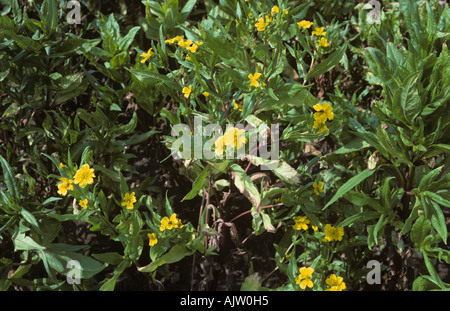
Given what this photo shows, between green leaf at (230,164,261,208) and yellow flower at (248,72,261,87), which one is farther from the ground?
yellow flower at (248,72,261,87)

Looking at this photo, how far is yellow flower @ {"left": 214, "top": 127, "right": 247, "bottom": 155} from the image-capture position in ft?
3.96

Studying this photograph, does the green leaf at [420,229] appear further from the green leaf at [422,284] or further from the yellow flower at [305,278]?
the yellow flower at [305,278]

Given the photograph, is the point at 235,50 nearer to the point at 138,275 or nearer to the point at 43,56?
the point at 43,56

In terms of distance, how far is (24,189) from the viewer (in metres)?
1.51

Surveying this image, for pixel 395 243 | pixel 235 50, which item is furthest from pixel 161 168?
pixel 395 243

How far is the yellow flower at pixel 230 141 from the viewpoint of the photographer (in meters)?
1.21

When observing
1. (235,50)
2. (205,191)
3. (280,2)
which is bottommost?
(205,191)

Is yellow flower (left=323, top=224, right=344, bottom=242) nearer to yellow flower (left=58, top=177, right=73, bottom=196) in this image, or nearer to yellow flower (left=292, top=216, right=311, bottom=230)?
yellow flower (left=292, top=216, right=311, bottom=230)

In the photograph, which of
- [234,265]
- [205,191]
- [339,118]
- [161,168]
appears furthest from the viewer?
[161,168]

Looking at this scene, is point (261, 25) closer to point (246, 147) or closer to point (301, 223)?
point (246, 147)

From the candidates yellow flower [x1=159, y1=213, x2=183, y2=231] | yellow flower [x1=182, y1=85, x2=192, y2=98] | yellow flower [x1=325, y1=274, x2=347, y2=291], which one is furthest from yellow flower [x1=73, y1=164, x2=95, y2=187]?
yellow flower [x1=325, y1=274, x2=347, y2=291]

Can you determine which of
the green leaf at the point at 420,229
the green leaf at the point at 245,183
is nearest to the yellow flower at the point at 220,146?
the green leaf at the point at 245,183

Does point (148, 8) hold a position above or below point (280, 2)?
above

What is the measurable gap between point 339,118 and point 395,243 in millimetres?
427
